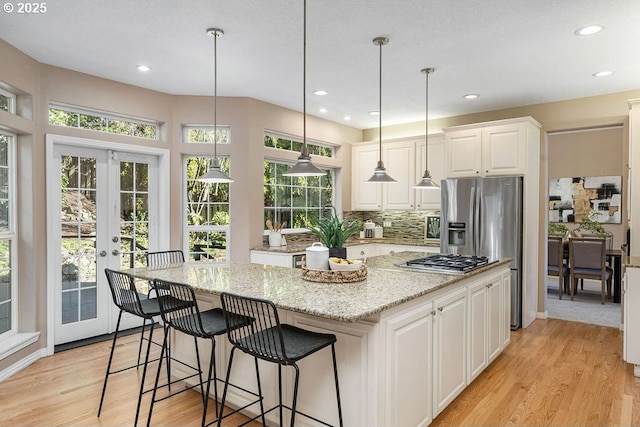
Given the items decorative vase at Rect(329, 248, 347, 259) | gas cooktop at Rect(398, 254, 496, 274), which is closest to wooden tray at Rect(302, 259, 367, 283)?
decorative vase at Rect(329, 248, 347, 259)

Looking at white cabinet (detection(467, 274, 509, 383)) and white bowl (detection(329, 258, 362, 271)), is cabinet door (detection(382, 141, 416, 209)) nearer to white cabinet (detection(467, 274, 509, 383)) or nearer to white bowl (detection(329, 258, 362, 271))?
white cabinet (detection(467, 274, 509, 383))

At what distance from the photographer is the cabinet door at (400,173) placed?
5828 mm

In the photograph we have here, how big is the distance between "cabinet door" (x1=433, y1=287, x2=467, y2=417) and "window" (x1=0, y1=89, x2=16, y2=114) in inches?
150

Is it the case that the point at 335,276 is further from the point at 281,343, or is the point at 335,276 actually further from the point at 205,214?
the point at 205,214

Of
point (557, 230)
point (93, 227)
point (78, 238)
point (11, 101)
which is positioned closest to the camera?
point (11, 101)

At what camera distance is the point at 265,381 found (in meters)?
2.45

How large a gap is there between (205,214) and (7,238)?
6.30ft

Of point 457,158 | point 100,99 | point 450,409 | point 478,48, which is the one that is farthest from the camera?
point 457,158

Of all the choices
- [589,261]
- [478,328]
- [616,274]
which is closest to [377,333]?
[478,328]

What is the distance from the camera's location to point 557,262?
247 inches

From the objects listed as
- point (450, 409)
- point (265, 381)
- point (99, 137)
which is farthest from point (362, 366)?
point (99, 137)

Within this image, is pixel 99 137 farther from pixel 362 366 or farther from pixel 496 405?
pixel 496 405

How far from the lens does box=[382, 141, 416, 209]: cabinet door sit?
19.1ft

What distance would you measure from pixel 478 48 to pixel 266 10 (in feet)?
5.82
